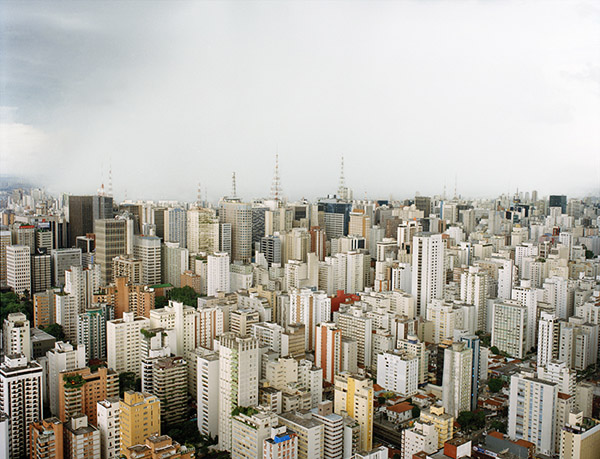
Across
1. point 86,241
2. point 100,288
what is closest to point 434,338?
point 100,288

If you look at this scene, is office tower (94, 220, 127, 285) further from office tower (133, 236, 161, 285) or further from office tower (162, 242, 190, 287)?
office tower (162, 242, 190, 287)

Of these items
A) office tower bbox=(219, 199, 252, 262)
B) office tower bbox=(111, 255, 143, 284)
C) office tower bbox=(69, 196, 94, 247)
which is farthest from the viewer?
office tower bbox=(219, 199, 252, 262)

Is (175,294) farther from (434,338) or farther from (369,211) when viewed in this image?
(369,211)

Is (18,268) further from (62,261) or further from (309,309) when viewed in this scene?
(309,309)

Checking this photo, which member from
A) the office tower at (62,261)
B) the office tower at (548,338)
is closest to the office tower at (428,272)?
the office tower at (548,338)

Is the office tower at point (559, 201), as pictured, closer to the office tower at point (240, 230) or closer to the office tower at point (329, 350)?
the office tower at point (329, 350)

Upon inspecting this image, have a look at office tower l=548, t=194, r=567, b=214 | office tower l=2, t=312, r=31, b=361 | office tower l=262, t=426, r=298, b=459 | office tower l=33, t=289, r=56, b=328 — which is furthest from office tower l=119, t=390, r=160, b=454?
office tower l=548, t=194, r=567, b=214
